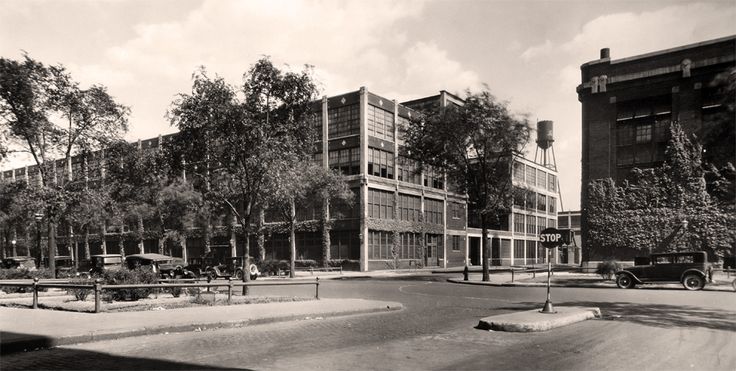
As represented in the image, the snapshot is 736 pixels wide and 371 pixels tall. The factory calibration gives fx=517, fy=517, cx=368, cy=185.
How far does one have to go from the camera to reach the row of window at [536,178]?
2787 inches

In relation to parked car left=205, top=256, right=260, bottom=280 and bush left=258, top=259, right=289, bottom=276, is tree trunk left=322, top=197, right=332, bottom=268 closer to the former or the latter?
bush left=258, top=259, right=289, bottom=276

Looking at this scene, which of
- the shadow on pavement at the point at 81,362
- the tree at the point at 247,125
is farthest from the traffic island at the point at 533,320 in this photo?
the tree at the point at 247,125

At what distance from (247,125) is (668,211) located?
3097 centimetres

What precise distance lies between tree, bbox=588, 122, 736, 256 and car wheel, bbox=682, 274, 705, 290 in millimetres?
13874

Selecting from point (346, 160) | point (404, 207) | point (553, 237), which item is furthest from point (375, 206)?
point (553, 237)

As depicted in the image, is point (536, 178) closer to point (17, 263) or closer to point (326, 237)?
point (326, 237)

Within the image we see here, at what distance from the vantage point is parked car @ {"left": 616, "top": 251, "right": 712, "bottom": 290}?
2253 cm

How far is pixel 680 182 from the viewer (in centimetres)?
3512

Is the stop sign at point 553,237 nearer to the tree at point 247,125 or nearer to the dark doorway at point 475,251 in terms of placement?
the tree at point 247,125

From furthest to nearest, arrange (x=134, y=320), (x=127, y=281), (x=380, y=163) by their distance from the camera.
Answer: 1. (x=380, y=163)
2. (x=127, y=281)
3. (x=134, y=320)

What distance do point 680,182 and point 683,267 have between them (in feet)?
48.5

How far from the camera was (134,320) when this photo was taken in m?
10.7

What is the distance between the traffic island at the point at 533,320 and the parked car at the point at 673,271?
13.0m

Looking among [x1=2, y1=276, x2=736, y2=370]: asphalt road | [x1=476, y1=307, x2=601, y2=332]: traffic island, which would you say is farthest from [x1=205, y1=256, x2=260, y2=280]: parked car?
[x1=476, y1=307, x2=601, y2=332]: traffic island
